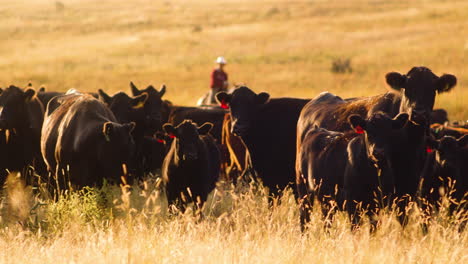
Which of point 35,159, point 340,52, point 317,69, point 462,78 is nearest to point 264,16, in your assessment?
point 340,52

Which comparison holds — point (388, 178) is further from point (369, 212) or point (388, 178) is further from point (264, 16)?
point (264, 16)

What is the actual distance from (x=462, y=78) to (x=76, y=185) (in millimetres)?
22391

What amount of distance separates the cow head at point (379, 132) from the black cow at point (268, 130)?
323 centimetres

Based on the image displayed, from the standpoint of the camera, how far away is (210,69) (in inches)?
1474

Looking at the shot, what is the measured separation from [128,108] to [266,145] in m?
2.38

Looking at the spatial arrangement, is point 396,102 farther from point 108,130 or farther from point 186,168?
point 108,130

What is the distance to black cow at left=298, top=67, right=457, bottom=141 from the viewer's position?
791 cm

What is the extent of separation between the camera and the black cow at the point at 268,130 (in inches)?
402

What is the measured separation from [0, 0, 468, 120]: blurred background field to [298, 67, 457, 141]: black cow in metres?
10.9

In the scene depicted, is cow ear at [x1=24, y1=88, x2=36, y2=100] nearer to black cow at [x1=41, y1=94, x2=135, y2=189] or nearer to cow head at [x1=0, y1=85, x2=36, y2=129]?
cow head at [x1=0, y1=85, x2=36, y2=129]

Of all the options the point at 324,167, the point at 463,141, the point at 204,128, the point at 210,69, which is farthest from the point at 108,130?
the point at 210,69

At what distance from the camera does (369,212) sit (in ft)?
23.2

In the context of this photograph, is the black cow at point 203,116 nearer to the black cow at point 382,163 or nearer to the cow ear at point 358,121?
the black cow at point 382,163

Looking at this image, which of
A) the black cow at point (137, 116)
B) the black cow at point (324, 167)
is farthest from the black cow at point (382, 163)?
the black cow at point (137, 116)
